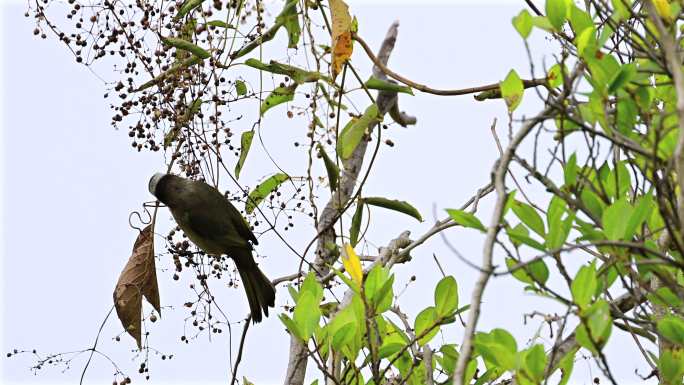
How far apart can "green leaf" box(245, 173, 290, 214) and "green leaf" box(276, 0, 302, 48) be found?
402 mm

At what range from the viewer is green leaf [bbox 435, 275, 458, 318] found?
2029mm

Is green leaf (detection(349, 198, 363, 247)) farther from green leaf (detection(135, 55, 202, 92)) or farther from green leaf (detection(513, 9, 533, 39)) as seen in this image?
green leaf (detection(513, 9, 533, 39))

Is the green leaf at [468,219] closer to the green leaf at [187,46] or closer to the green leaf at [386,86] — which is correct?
the green leaf at [386,86]

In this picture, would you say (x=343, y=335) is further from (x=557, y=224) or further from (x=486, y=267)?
(x=486, y=267)

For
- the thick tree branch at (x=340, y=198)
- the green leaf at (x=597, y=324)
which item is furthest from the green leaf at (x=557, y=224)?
the thick tree branch at (x=340, y=198)

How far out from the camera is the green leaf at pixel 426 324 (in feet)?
6.82

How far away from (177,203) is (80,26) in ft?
2.19

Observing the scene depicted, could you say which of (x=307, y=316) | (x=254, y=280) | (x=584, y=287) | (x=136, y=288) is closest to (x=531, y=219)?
(x=584, y=287)

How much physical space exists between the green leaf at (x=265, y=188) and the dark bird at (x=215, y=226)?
36 centimetres

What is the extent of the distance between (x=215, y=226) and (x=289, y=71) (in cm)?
104

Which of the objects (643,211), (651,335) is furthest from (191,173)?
(643,211)

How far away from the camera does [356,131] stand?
230 cm

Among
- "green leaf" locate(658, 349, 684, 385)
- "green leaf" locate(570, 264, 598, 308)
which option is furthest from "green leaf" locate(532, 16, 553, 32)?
"green leaf" locate(658, 349, 684, 385)

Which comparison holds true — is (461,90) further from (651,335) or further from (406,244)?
(651,335)
